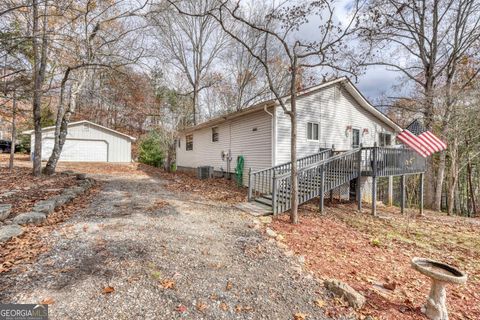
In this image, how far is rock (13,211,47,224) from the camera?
15.1 ft

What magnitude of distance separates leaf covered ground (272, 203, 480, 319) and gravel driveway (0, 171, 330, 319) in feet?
2.26

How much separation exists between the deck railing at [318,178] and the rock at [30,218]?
209 inches

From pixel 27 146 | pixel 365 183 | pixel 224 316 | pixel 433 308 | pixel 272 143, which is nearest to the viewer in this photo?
pixel 224 316

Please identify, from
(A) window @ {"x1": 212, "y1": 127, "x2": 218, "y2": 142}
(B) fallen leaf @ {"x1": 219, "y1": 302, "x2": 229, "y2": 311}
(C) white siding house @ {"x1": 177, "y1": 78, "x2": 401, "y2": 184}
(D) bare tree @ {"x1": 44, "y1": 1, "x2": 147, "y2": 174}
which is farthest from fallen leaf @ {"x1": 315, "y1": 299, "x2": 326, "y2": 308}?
(A) window @ {"x1": 212, "y1": 127, "x2": 218, "y2": 142}

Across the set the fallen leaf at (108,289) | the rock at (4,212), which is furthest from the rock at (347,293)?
the rock at (4,212)

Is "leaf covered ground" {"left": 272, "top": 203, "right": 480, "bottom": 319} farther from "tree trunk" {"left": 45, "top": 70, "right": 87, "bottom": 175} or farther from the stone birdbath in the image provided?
"tree trunk" {"left": 45, "top": 70, "right": 87, "bottom": 175}

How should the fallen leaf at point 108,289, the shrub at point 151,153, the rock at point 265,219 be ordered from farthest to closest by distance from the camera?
the shrub at point 151,153 → the rock at point 265,219 → the fallen leaf at point 108,289

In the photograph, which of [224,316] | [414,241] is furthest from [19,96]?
[414,241]

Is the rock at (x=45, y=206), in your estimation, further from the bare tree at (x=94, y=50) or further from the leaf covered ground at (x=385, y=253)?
the bare tree at (x=94, y=50)

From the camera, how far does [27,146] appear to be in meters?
27.2

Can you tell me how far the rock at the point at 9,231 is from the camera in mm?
3840

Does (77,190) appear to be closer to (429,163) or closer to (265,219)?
(265,219)

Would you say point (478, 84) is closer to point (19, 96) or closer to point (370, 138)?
point (370, 138)

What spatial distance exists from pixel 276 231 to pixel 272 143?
480 cm
